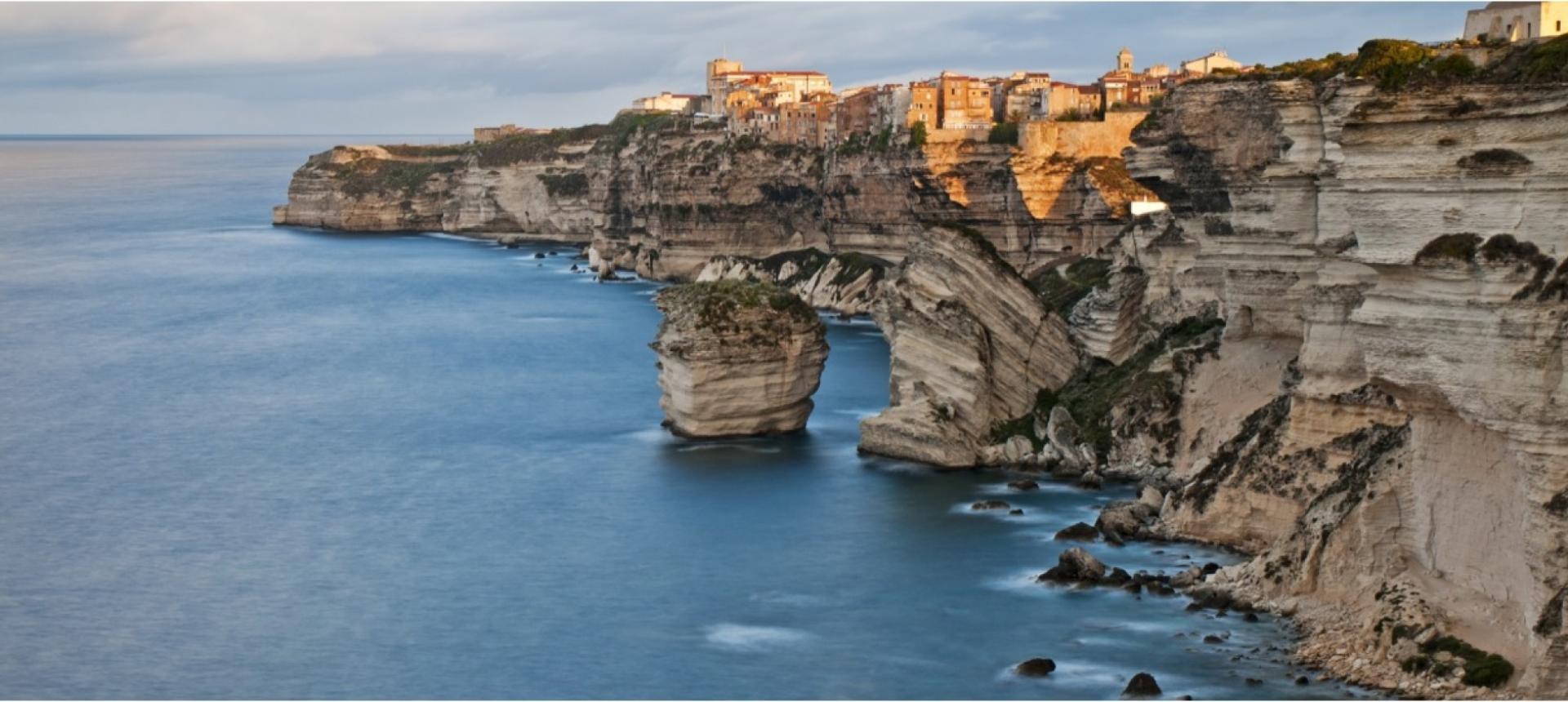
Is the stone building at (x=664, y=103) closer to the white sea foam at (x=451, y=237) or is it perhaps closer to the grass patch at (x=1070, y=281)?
the white sea foam at (x=451, y=237)

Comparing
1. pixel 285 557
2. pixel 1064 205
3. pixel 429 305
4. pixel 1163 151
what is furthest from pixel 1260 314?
pixel 429 305

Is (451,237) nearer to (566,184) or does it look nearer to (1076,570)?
(566,184)

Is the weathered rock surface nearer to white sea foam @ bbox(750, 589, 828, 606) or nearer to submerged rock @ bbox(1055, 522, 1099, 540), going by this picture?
submerged rock @ bbox(1055, 522, 1099, 540)

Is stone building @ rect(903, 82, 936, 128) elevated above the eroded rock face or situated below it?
above

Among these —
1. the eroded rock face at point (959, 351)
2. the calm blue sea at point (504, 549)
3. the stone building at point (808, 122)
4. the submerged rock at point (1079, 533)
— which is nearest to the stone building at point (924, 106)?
the stone building at point (808, 122)

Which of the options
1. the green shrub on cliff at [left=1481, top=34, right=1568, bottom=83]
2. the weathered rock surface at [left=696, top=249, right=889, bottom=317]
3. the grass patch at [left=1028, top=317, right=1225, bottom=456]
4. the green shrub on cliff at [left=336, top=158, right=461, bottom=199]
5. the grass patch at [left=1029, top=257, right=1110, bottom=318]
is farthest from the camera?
the green shrub on cliff at [left=336, top=158, right=461, bottom=199]

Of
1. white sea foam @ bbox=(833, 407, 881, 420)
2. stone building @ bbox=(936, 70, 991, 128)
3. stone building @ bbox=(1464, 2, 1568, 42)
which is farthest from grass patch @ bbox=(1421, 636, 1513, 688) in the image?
stone building @ bbox=(936, 70, 991, 128)

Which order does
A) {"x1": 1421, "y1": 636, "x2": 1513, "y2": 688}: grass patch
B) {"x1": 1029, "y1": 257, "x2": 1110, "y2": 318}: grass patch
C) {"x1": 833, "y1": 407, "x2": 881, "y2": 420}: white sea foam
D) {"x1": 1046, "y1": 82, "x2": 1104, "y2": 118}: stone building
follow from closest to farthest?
{"x1": 1421, "y1": 636, "x2": 1513, "y2": 688}: grass patch
{"x1": 833, "y1": 407, "x2": 881, "y2": 420}: white sea foam
{"x1": 1029, "y1": 257, "x2": 1110, "y2": 318}: grass patch
{"x1": 1046, "y1": 82, "x2": 1104, "y2": 118}: stone building

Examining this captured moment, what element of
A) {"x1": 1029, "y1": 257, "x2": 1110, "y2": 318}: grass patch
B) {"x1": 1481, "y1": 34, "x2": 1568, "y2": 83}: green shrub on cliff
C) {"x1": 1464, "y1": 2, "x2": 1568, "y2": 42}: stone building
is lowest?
{"x1": 1029, "y1": 257, "x2": 1110, "y2": 318}: grass patch
